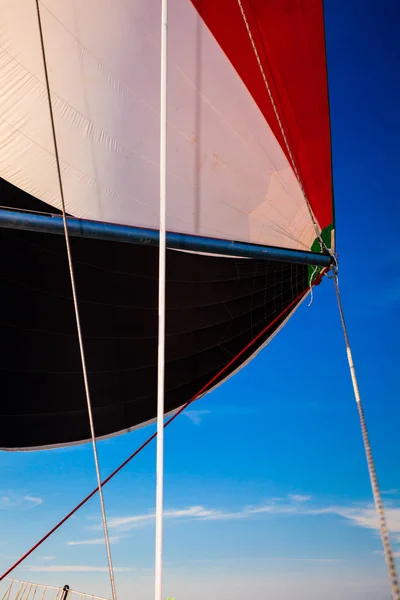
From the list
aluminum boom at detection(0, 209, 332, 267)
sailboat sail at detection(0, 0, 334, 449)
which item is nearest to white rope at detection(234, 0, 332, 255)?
sailboat sail at detection(0, 0, 334, 449)

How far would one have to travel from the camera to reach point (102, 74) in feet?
8.34

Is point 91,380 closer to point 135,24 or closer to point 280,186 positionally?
point 280,186

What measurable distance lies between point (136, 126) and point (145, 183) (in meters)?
0.35

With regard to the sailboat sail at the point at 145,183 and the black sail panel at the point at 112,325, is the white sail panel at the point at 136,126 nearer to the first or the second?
the sailboat sail at the point at 145,183

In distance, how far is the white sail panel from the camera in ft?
7.91

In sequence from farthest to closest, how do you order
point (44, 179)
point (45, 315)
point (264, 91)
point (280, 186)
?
point (45, 315) < point (280, 186) < point (264, 91) < point (44, 179)

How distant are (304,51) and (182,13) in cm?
93

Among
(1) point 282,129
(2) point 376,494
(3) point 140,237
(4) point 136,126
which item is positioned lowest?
(2) point 376,494

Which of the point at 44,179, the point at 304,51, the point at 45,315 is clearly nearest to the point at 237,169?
the point at 304,51

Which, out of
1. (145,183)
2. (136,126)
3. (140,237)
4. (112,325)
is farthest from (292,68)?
(112,325)

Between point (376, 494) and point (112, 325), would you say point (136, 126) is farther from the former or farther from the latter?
point (376, 494)

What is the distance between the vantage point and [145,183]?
292 cm

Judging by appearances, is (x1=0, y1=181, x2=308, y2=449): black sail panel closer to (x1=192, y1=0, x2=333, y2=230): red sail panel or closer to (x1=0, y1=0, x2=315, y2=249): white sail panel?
(x1=0, y1=0, x2=315, y2=249): white sail panel

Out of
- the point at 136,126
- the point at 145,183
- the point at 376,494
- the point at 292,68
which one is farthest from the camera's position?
the point at 292,68
